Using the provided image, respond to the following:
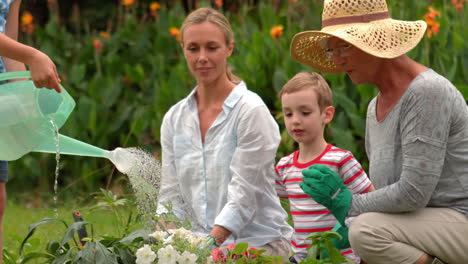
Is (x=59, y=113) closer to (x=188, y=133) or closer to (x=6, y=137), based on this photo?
(x=6, y=137)

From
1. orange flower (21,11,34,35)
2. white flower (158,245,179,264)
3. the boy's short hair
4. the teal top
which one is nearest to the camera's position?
white flower (158,245,179,264)

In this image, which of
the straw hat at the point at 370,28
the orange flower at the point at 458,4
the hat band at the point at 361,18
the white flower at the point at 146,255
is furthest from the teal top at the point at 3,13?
the orange flower at the point at 458,4

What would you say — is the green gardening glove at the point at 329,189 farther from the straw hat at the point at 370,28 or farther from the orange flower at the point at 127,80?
the orange flower at the point at 127,80

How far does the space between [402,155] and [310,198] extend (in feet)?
1.85

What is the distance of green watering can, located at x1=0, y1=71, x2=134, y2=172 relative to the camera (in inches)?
119

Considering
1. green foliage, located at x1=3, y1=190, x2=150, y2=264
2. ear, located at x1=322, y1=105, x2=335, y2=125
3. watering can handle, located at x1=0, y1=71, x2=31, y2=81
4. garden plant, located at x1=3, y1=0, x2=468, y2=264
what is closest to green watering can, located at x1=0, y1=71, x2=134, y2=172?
watering can handle, located at x1=0, y1=71, x2=31, y2=81

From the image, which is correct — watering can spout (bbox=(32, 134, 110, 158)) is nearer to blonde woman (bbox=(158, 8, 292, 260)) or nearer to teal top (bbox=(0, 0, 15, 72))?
teal top (bbox=(0, 0, 15, 72))

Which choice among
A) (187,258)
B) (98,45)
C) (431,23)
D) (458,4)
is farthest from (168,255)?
(98,45)

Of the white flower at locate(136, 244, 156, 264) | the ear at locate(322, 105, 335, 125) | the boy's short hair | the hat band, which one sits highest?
the hat band

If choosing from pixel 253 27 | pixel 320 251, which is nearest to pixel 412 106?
pixel 320 251

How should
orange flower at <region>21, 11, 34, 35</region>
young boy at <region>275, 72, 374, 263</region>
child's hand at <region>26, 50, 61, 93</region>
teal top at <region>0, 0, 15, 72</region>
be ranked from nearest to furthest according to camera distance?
child's hand at <region>26, 50, 61, 93</region> → teal top at <region>0, 0, 15, 72</region> → young boy at <region>275, 72, 374, 263</region> → orange flower at <region>21, 11, 34, 35</region>

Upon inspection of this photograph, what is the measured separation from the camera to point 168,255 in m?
2.64

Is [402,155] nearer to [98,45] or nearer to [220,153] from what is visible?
[220,153]

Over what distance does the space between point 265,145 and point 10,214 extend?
3.02 meters
